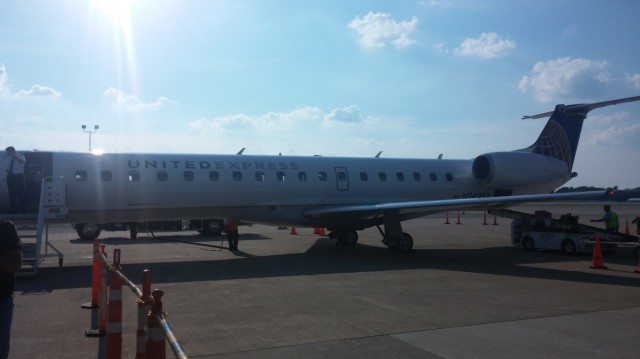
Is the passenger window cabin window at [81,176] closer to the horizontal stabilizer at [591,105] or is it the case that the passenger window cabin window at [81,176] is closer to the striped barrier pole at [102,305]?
the striped barrier pole at [102,305]

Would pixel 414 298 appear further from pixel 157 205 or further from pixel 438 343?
pixel 157 205

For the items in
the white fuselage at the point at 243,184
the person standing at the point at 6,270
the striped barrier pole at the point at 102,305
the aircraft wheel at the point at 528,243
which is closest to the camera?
the person standing at the point at 6,270

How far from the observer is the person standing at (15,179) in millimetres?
14570

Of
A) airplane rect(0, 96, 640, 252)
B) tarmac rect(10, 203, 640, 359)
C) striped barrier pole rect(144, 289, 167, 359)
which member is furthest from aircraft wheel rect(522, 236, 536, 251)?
striped barrier pole rect(144, 289, 167, 359)

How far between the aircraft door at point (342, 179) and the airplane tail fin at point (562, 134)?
28.6ft

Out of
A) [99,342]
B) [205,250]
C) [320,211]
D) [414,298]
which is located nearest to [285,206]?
[320,211]

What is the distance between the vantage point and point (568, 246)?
17.7 metres

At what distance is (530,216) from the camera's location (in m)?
20.0

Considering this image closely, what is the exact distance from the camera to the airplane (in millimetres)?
15508

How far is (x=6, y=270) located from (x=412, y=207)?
1332 centimetres

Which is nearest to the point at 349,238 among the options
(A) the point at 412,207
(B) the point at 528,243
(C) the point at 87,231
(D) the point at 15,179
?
(A) the point at 412,207

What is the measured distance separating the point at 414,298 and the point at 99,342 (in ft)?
18.0

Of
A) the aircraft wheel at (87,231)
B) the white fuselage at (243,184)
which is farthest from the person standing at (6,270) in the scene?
the aircraft wheel at (87,231)

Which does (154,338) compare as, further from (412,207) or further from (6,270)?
(412,207)
